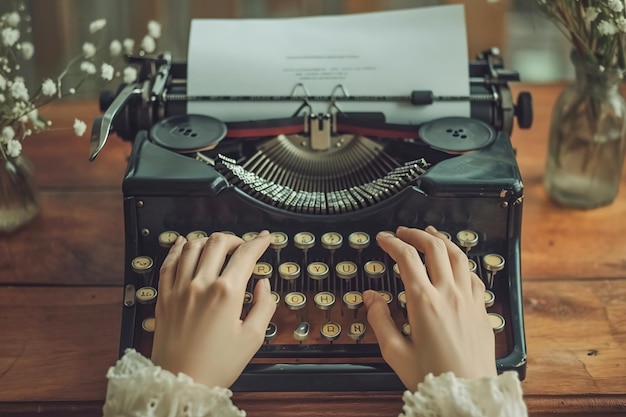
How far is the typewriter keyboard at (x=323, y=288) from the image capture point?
1193mm

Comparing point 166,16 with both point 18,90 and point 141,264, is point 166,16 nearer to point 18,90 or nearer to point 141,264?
point 18,90

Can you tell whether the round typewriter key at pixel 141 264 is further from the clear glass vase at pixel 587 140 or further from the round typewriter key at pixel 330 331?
the clear glass vase at pixel 587 140

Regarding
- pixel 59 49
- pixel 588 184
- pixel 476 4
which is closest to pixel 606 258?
pixel 588 184

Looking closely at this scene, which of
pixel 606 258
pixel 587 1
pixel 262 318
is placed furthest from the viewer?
pixel 606 258

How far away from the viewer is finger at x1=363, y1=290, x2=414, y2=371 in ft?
3.44

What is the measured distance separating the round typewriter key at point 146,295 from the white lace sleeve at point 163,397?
23 centimetres

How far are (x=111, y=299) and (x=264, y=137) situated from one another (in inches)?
14.9

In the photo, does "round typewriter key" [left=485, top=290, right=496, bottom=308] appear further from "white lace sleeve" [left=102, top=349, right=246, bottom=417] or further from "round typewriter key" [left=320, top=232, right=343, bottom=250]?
"white lace sleeve" [left=102, top=349, right=246, bottom=417]

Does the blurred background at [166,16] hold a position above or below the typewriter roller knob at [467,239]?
above

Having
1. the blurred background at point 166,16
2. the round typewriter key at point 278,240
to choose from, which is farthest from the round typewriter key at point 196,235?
the blurred background at point 166,16

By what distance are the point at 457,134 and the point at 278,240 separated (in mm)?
364

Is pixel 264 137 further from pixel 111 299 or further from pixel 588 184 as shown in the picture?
pixel 588 184

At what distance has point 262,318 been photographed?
1083 millimetres

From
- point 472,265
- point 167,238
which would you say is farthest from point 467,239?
point 167,238
